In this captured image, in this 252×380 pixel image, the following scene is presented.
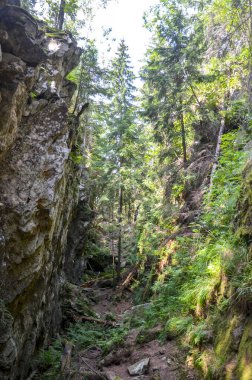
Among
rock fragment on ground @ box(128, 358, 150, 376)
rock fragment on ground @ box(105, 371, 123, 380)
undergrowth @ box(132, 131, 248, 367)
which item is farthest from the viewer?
rock fragment on ground @ box(105, 371, 123, 380)

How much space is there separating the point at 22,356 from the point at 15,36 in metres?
7.85

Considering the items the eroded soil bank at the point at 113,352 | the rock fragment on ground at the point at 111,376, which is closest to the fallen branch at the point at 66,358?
the eroded soil bank at the point at 113,352

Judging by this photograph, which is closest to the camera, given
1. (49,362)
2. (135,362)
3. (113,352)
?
(135,362)

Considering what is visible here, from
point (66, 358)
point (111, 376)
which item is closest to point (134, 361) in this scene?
point (111, 376)

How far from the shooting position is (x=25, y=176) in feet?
24.4

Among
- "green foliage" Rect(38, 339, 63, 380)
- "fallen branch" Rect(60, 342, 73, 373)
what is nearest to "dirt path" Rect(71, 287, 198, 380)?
"fallen branch" Rect(60, 342, 73, 373)

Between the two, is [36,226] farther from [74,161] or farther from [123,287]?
[123,287]

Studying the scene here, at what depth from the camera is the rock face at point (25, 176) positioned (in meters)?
6.35

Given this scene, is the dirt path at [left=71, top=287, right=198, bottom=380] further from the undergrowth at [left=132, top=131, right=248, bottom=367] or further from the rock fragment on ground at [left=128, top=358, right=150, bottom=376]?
the undergrowth at [left=132, top=131, right=248, bottom=367]

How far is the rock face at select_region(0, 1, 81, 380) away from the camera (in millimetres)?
6348

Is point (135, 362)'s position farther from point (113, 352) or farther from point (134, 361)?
point (113, 352)

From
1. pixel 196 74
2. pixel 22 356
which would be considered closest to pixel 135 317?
pixel 22 356

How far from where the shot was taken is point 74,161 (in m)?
12.7

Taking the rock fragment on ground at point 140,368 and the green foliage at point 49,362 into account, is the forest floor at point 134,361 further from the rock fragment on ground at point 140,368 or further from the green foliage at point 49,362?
the green foliage at point 49,362
